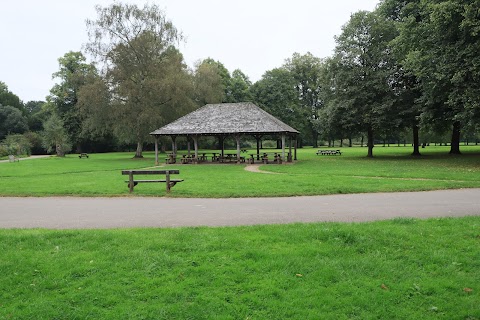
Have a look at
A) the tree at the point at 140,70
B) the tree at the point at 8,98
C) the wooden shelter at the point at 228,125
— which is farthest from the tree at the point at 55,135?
the tree at the point at 8,98

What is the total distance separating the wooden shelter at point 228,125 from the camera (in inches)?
1229

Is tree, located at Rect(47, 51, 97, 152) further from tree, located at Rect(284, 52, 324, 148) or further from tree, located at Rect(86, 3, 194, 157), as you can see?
tree, located at Rect(284, 52, 324, 148)

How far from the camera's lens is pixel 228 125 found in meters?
32.5

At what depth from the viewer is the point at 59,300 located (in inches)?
186

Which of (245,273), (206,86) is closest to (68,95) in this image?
(206,86)

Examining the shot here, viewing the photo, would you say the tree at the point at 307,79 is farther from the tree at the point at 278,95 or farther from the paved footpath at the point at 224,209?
the paved footpath at the point at 224,209

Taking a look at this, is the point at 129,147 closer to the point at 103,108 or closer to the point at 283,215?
the point at 103,108

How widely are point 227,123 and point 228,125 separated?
1.54 feet

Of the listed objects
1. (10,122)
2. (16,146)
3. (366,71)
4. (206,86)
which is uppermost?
(206,86)

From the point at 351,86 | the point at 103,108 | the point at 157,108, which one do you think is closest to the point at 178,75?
the point at 157,108

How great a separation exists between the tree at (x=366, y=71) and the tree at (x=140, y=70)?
1711 centimetres

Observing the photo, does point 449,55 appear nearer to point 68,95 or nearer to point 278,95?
point 278,95

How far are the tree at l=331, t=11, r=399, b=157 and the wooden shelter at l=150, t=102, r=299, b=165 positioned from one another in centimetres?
655

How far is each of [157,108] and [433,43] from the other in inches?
1066
